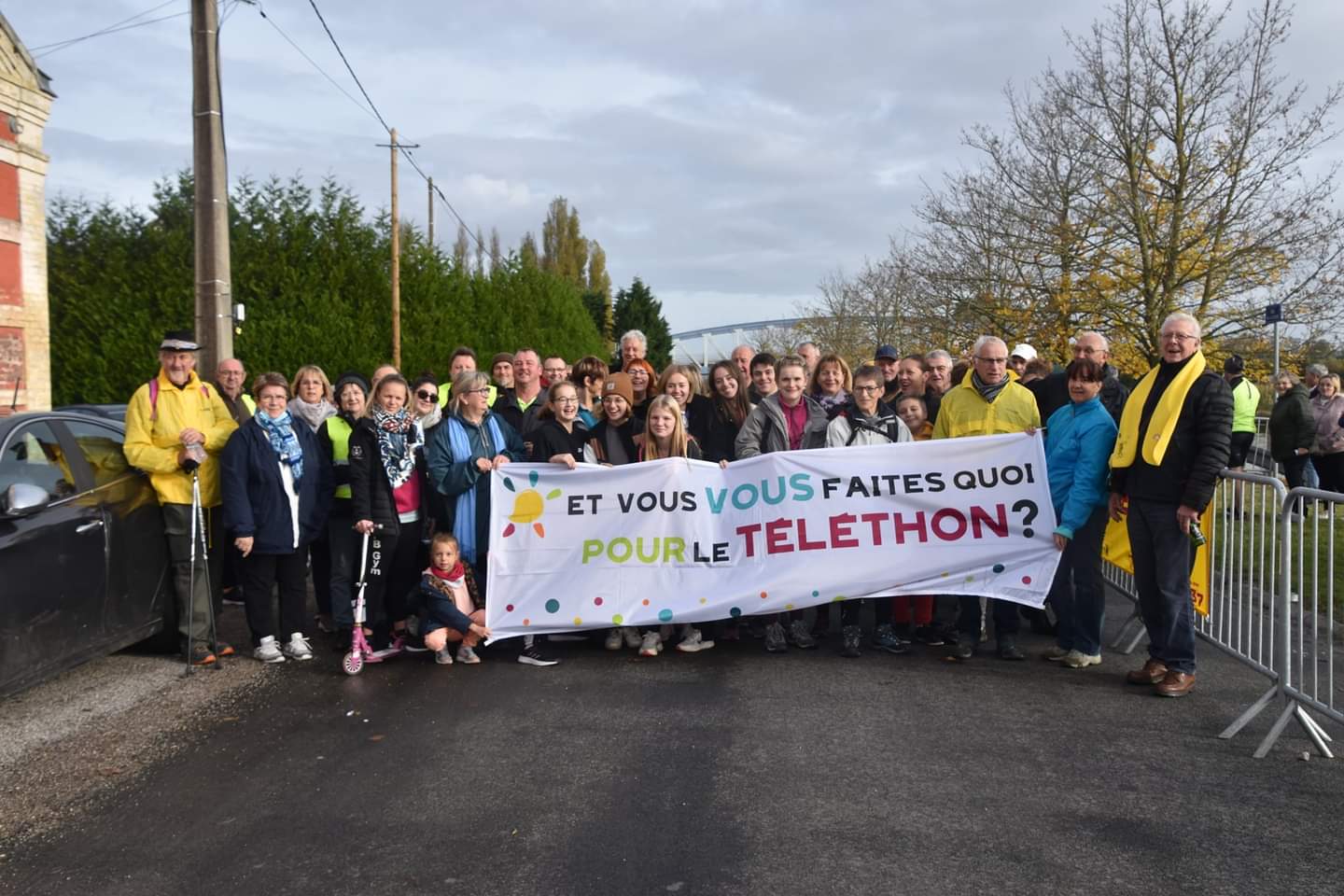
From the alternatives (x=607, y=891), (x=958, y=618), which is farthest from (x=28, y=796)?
(x=958, y=618)

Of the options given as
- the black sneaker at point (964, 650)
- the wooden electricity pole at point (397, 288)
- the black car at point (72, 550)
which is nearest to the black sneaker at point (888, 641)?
the black sneaker at point (964, 650)

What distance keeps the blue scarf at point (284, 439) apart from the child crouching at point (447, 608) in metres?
1.04

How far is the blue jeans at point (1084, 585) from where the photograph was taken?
6.86 metres

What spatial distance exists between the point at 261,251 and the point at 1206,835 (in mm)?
21667

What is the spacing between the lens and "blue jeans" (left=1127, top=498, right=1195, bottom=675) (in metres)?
6.13

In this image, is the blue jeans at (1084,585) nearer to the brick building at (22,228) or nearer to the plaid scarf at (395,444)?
the plaid scarf at (395,444)

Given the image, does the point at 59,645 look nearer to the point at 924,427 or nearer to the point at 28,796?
the point at 28,796

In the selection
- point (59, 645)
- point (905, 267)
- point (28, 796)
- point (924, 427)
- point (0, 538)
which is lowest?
point (28, 796)

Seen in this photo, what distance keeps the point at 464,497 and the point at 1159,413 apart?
4.43 metres

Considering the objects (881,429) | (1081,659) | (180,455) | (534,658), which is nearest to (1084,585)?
(1081,659)

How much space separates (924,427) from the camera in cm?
821

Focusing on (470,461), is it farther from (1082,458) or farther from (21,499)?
(1082,458)

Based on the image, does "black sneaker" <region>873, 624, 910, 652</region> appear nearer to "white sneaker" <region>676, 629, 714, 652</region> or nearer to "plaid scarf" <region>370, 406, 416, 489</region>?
"white sneaker" <region>676, 629, 714, 652</region>

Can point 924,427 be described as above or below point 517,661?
above
